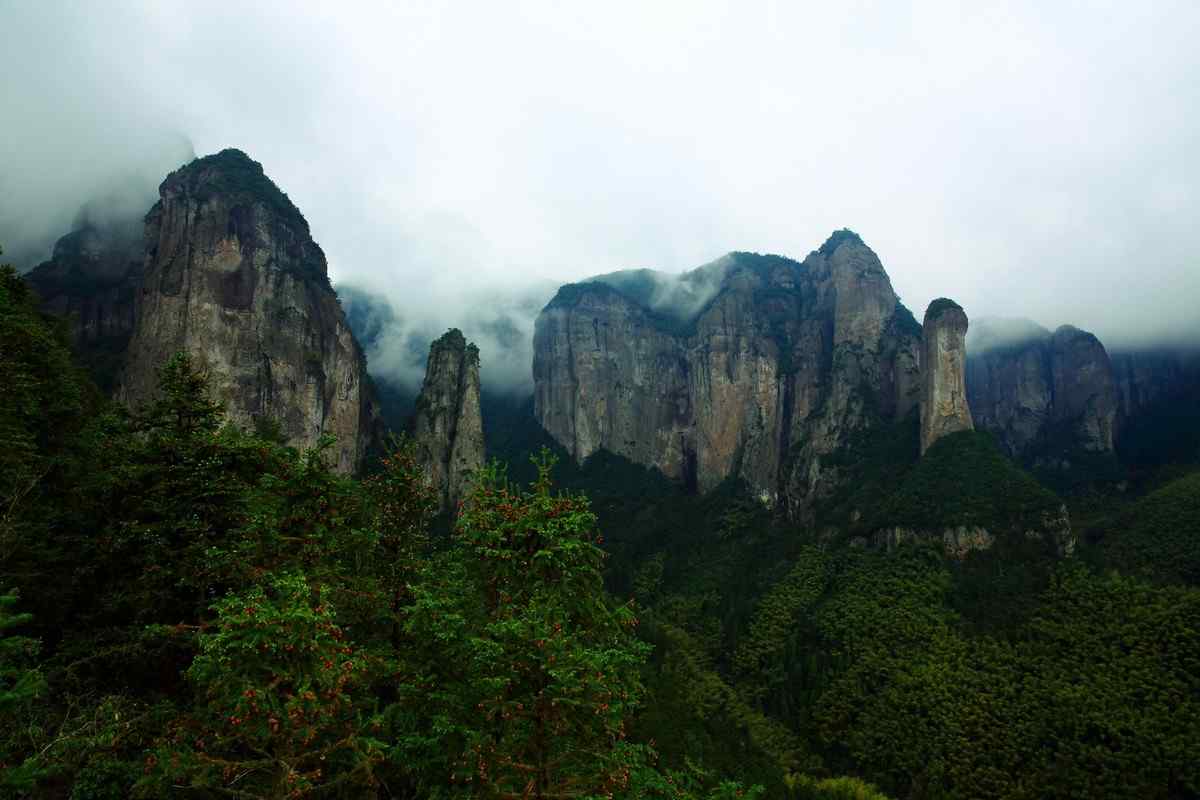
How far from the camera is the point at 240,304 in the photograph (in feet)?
256

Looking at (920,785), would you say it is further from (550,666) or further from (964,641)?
(550,666)

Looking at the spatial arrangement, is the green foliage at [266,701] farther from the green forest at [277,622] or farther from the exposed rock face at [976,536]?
the exposed rock face at [976,536]

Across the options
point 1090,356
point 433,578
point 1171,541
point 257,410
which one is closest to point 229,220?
point 257,410

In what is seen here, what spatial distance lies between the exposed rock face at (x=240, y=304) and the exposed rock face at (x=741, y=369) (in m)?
74.3

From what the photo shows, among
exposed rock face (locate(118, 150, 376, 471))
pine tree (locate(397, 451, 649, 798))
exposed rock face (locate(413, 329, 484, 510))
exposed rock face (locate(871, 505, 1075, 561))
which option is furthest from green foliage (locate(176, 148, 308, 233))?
exposed rock face (locate(871, 505, 1075, 561))

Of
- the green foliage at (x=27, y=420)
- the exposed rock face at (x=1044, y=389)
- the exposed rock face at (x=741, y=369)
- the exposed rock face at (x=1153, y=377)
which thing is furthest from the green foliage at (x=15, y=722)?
the exposed rock face at (x=1153, y=377)

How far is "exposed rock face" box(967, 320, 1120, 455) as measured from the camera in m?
135

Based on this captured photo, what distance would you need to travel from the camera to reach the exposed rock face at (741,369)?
12200 cm

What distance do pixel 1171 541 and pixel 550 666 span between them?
84388 millimetres

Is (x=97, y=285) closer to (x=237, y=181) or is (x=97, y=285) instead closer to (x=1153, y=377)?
(x=237, y=181)

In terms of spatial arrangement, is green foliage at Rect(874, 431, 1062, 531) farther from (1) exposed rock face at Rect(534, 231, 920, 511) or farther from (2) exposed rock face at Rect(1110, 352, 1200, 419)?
(2) exposed rock face at Rect(1110, 352, 1200, 419)

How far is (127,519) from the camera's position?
41.0 ft

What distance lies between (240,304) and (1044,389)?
162664 millimetres

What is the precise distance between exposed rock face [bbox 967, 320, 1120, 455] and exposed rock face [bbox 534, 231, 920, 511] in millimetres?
41329
